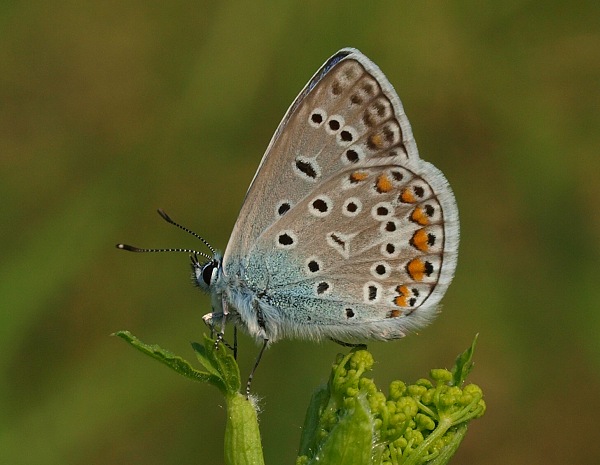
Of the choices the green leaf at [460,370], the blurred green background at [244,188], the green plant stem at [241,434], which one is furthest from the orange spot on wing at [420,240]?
the blurred green background at [244,188]

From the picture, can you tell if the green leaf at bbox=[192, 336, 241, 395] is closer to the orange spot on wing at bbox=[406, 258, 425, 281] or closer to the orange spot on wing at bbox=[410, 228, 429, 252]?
the orange spot on wing at bbox=[406, 258, 425, 281]

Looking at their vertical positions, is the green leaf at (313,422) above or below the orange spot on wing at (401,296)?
below

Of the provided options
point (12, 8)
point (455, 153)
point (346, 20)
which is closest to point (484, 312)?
point (455, 153)

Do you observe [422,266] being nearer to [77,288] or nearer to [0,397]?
[0,397]

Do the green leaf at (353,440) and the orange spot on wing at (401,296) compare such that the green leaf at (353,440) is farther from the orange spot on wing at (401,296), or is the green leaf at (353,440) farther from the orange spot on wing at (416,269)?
the orange spot on wing at (416,269)

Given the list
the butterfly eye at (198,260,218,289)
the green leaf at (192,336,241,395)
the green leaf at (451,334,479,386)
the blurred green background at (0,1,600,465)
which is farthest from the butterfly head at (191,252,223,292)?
the blurred green background at (0,1,600,465)

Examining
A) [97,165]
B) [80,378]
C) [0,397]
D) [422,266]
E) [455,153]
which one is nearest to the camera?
[422,266]

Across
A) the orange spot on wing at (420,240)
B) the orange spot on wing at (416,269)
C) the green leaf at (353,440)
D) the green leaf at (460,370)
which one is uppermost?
the orange spot on wing at (420,240)
